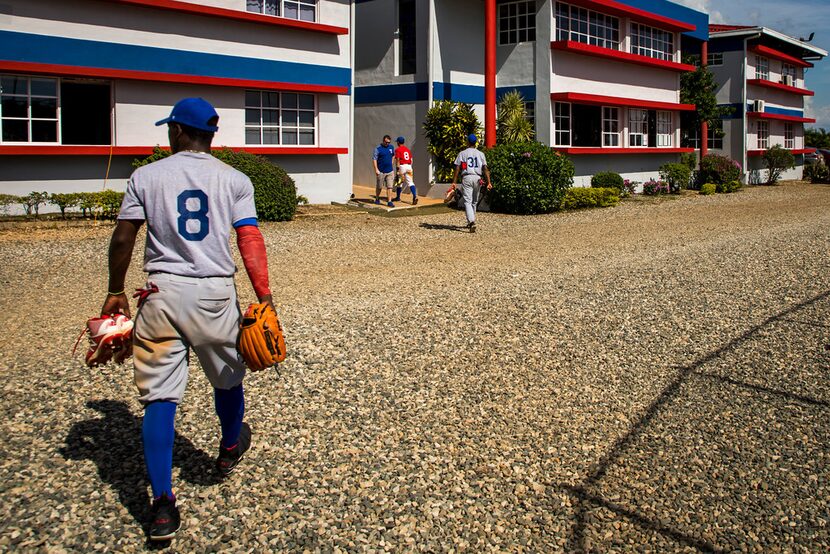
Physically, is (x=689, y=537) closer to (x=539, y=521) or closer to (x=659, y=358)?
(x=539, y=521)

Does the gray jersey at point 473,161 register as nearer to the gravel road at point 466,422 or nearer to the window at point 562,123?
the gravel road at point 466,422

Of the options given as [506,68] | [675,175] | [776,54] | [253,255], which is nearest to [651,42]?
[675,175]

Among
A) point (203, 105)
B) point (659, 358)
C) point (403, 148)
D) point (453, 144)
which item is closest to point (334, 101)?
point (403, 148)

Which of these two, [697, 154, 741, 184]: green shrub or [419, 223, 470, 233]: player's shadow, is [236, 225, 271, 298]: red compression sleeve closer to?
[419, 223, 470, 233]: player's shadow

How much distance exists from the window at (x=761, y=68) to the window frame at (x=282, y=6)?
25.1 meters

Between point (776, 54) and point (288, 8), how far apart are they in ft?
90.0

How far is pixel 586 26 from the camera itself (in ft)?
80.4

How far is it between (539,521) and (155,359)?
2.03 metres

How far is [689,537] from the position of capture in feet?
12.9

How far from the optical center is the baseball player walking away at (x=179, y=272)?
3709mm

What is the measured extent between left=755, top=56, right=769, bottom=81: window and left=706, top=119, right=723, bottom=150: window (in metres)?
3.71

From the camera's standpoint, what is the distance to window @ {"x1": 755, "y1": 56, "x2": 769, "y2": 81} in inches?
1436

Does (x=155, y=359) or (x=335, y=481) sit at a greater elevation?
(x=155, y=359)

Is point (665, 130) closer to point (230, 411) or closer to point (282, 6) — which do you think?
point (282, 6)
